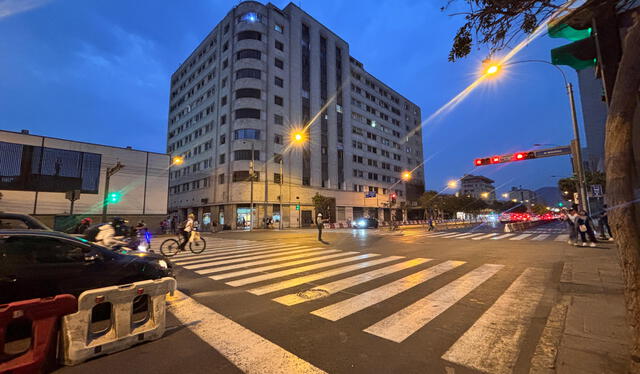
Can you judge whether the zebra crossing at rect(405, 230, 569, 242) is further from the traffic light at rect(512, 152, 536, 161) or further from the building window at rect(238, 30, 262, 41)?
the building window at rect(238, 30, 262, 41)

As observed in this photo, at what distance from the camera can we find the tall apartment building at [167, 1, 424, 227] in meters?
39.3

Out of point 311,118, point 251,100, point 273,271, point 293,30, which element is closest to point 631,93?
point 273,271

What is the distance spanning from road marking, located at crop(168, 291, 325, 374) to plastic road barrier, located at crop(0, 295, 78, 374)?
1519mm

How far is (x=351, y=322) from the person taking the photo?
13.2 feet

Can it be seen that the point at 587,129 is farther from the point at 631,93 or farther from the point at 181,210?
the point at 181,210

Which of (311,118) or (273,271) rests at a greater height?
(311,118)

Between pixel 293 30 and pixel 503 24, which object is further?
pixel 293 30

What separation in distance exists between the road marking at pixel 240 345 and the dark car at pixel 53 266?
1.21m

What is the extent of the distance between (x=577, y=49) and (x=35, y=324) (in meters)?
15.5

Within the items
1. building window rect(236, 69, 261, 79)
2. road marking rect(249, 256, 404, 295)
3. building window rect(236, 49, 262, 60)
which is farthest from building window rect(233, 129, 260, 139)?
road marking rect(249, 256, 404, 295)

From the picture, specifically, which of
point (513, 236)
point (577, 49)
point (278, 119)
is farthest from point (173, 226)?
point (577, 49)

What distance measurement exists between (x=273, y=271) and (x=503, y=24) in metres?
7.50

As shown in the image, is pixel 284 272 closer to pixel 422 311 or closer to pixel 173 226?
pixel 422 311

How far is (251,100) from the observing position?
39281mm
